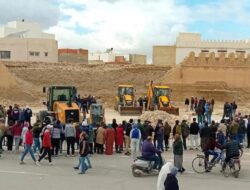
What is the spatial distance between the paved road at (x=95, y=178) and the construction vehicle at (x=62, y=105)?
21.0ft

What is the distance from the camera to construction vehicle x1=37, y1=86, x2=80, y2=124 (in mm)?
22953

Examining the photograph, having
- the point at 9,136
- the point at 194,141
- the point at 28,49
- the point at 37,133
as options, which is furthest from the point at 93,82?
the point at 37,133

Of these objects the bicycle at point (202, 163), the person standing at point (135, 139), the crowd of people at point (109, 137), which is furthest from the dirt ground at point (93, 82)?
the bicycle at point (202, 163)

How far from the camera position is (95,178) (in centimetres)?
1382

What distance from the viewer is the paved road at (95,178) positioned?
12742 millimetres

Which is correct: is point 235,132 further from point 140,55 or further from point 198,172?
Answer: point 140,55

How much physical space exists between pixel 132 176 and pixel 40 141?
432 cm

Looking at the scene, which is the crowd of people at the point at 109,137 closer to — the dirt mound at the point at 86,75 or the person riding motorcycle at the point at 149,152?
the person riding motorcycle at the point at 149,152


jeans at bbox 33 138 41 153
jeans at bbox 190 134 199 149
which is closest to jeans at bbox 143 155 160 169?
jeans at bbox 33 138 41 153

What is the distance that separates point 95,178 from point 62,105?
1053 cm

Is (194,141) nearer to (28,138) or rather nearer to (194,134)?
(194,134)

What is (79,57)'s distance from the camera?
85500 millimetres

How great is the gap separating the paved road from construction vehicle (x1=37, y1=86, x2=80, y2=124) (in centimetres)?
641

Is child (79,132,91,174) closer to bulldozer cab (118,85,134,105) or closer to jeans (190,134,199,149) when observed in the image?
jeans (190,134,199,149)
